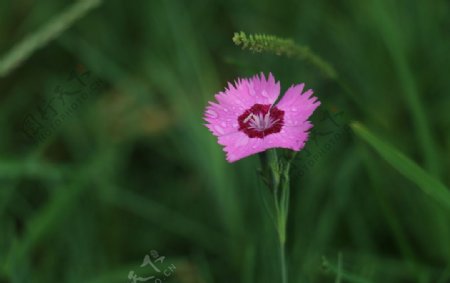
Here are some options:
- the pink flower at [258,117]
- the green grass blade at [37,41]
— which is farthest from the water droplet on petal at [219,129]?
the green grass blade at [37,41]

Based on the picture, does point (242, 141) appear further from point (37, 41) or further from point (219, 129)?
point (37, 41)

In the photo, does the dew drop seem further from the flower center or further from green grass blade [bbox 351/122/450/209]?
green grass blade [bbox 351/122/450/209]

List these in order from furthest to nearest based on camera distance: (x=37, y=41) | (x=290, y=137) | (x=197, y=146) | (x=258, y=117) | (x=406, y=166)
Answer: (x=197, y=146) < (x=37, y=41) < (x=406, y=166) < (x=258, y=117) < (x=290, y=137)

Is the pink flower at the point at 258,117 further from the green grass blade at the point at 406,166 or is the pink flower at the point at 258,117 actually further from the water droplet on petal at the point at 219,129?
the green grass blade at the point at 406,166

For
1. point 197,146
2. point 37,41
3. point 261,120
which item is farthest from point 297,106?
point 197,146

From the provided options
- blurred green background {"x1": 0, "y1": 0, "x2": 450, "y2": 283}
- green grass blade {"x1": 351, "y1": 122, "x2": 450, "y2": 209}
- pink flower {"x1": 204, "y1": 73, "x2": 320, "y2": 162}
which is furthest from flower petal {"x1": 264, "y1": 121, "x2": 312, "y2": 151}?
blurred green background {"x1": 0, "y1": 0, "x2": 450, "y2": 283}
